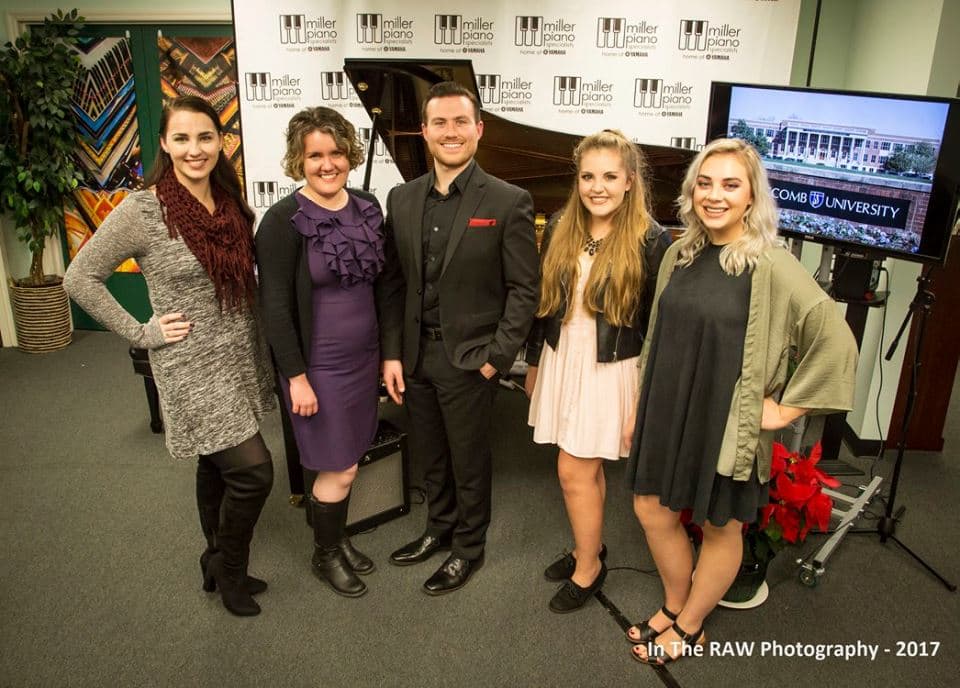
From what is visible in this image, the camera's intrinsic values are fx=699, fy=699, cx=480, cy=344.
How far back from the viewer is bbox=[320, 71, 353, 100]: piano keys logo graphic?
4.36 metres

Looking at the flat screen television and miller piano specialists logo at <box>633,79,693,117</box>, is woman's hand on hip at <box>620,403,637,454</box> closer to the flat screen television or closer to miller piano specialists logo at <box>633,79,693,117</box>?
the flat screen television

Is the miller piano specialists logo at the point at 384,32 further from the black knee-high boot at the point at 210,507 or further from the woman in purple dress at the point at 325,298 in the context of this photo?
the black knee-high boot at the point at 210,507

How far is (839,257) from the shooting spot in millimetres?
2965

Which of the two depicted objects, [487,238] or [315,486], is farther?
[315,486]

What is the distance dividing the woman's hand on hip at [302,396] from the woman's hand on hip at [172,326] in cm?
37

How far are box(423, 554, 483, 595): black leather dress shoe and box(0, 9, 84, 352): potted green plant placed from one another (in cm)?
389

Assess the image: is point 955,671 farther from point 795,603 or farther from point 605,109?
point 605,109

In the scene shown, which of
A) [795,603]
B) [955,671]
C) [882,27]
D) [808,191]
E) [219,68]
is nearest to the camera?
[955,671]

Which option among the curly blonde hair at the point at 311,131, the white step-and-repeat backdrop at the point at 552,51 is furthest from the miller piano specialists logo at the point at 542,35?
the curly blonde hair at the point at 311,131

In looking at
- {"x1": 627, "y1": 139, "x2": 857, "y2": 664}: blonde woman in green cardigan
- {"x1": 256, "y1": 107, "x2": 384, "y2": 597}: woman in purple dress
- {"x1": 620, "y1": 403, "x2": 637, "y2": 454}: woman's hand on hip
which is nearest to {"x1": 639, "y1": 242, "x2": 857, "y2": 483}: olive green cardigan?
{"x1": 627, "y1": 139, "x2": 857, "y2": 664}: blonde woman in green cardigan

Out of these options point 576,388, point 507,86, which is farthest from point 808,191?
point 507,86

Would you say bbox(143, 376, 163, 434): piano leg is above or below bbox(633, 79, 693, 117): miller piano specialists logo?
below

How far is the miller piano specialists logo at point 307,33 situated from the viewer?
4.28 m

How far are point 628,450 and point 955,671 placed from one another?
1.21m
